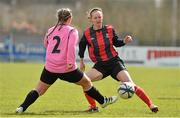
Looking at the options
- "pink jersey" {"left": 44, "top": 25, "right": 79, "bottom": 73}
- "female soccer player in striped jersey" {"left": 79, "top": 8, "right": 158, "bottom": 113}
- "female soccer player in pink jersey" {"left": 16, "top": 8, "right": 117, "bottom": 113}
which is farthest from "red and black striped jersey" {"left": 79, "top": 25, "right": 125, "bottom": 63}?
"pink jersey" {"left": 44, "top": 25, "right": 79, "bottom": 73}

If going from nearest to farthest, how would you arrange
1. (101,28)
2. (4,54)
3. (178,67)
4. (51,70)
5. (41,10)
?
(51,70) < (101,28) < (178,67) < (4,54) < (41,10)

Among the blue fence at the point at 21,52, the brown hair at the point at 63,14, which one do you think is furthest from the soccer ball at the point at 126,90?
the blue fence at the point at 21,52

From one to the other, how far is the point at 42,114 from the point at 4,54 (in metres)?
28.7

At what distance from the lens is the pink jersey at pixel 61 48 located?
36.5 feet

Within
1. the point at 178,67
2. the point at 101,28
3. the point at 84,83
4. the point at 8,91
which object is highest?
the point at 101,28

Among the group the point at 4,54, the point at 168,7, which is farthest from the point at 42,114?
the point at 168,7

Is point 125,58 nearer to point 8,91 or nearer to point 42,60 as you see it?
point 42,60

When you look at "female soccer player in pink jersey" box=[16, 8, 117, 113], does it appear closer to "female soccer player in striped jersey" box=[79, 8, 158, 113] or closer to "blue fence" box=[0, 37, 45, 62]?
"female soccer player in striped jersey" box=[79, 8, 158, 113]

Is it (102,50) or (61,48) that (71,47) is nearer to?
(61,48)

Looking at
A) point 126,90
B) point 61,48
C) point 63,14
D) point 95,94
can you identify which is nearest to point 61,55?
point 61,48

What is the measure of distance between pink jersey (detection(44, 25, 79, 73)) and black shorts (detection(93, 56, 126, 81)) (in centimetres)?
102

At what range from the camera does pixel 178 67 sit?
37312mm

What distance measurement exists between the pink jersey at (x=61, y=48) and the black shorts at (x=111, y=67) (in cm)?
102

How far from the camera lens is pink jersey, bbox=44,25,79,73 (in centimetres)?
1113
